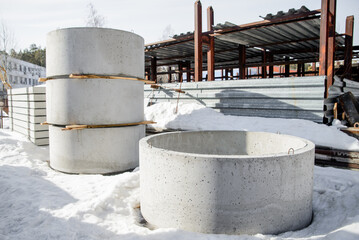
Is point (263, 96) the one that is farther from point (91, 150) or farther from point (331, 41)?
point (91, 150)

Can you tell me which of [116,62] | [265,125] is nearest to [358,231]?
[265,125]

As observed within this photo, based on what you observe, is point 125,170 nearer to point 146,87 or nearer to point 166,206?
point 166,206

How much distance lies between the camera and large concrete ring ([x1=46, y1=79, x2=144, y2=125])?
5.91 meters

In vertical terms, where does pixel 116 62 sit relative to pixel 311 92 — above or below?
above

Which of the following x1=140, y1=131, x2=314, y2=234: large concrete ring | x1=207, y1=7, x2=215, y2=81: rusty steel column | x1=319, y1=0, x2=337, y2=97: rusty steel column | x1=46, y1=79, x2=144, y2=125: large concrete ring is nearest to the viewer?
x1=140, y1=131, x2=314, y2=234: large concrete ring

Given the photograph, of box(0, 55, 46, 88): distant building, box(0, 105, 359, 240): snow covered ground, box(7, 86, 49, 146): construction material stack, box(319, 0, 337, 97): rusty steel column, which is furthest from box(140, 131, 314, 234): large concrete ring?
box(0, 55, 46, 88): distant building

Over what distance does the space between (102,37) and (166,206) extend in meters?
4.04

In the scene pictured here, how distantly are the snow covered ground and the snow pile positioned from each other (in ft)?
0.08

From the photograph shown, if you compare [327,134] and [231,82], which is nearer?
[327,134]

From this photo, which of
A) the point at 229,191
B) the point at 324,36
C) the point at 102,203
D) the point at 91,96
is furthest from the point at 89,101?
the point at 324,36

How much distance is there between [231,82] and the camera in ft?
27.1

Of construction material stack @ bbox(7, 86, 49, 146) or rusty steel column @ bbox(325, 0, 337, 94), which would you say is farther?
construction material stack @ bbox(7, 86, 49, 146)

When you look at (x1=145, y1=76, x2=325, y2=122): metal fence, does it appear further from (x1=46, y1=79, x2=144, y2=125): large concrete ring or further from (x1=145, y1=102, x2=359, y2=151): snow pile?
(x1=46, y1=79, x2=144, y2=125): large concrete ring

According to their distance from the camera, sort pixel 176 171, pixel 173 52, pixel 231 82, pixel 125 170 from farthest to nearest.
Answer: pixel 173 52 < pixel 231 82 < pixel 125 170 < pixel 176 171
